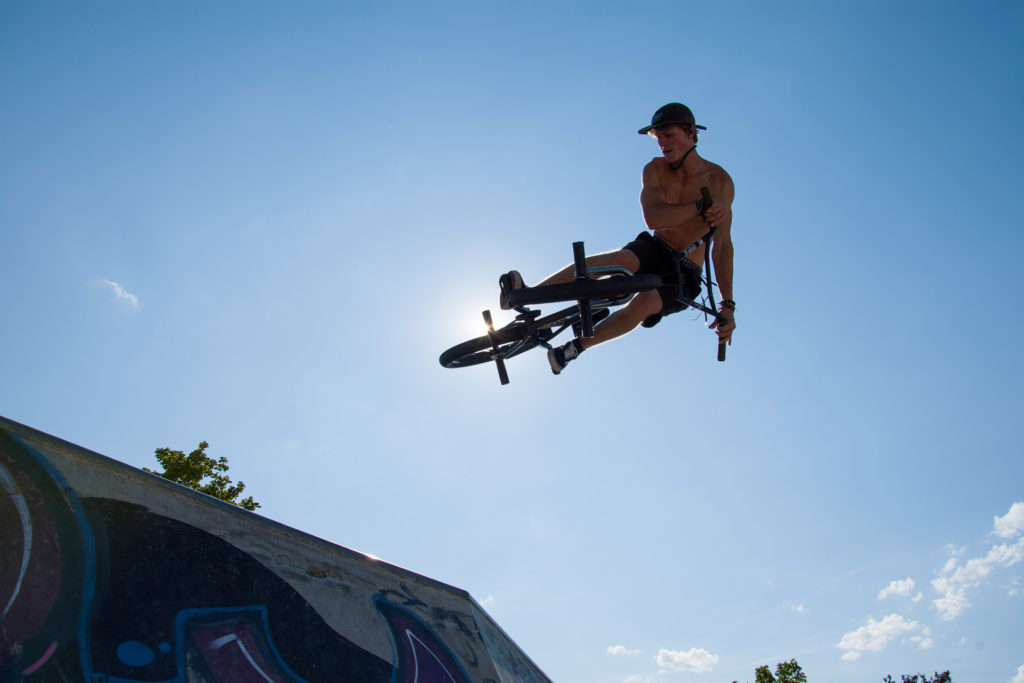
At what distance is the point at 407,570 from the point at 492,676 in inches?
42.2

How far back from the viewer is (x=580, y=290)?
206 inches

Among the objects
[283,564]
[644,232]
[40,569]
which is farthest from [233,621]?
[644,232]

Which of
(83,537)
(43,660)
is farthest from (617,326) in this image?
(43,660)

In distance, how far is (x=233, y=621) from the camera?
171 inches

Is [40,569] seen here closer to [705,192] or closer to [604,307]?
[604,307]

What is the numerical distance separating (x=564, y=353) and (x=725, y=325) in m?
1.59

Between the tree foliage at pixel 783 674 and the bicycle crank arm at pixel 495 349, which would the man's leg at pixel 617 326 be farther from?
the tree foliage at pixel 783 674

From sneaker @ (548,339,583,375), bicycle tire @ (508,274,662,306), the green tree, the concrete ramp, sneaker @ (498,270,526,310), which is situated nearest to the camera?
the concrete ramp

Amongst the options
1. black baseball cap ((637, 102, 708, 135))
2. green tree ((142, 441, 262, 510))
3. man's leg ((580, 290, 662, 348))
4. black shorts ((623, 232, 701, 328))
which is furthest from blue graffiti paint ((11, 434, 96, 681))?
green tree ((142, 441, 262, 510))

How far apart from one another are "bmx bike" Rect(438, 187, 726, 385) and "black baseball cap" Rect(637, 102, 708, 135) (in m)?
0.69

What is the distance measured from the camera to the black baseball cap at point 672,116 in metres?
5.58

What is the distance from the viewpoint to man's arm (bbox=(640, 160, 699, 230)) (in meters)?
5.50

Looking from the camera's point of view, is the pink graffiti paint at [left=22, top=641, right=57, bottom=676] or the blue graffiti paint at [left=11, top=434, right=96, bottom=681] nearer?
the pink graffiti paint at [left=22, top=641, right=57, bottom=676]

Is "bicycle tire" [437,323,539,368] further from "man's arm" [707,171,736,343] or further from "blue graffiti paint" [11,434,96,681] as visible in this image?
"blue graffiti paint" [11,434,96,681]
